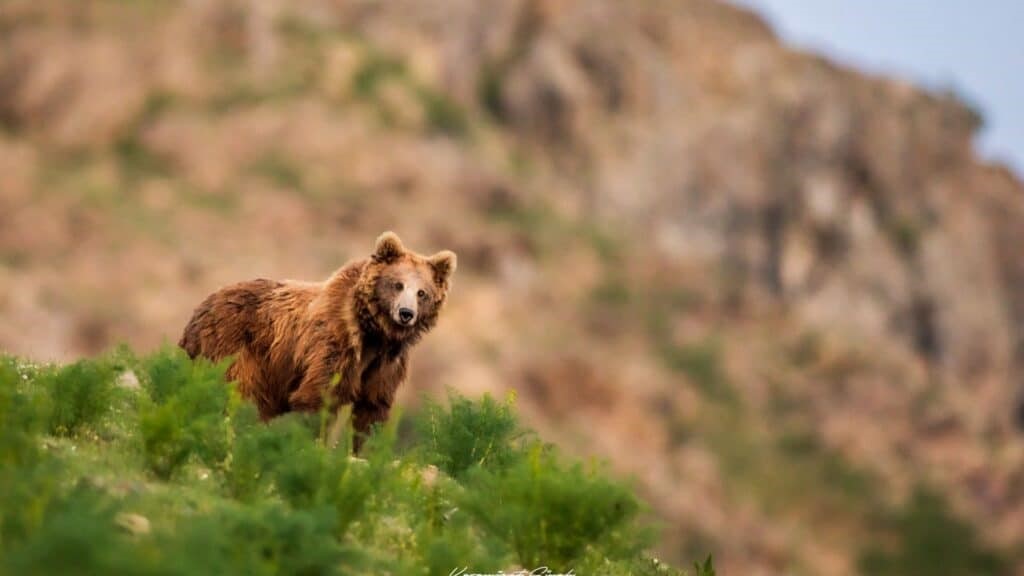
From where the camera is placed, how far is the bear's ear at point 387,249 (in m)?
11.3

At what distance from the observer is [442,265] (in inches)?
465

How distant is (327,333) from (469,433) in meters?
1.38

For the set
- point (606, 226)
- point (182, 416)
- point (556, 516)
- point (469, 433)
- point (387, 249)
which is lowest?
point (556, 516)

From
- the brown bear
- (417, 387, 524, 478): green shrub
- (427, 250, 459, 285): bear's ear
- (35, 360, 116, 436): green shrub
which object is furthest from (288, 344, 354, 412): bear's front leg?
(35, 360, 116, 436): green shrub

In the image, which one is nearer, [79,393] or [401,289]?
[79,393]

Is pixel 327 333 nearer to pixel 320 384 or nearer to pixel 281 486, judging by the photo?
pixel 320 384

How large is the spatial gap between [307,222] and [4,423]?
5513 centimetres

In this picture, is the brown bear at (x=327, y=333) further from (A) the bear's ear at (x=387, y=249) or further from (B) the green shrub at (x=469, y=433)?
(B) the green shrub at (x=469, y=433)

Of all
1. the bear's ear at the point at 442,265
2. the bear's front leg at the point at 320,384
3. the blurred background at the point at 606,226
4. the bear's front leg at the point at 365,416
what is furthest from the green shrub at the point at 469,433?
the blurred background at the point at 606,226

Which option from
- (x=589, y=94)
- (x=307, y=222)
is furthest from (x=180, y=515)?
(x=589, y=94)

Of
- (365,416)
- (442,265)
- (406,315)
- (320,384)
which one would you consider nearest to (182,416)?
(320,384)

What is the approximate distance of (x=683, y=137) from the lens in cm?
8762

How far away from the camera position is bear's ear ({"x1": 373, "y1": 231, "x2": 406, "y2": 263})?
11336 mm

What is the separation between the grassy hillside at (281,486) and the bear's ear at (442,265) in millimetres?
1780
